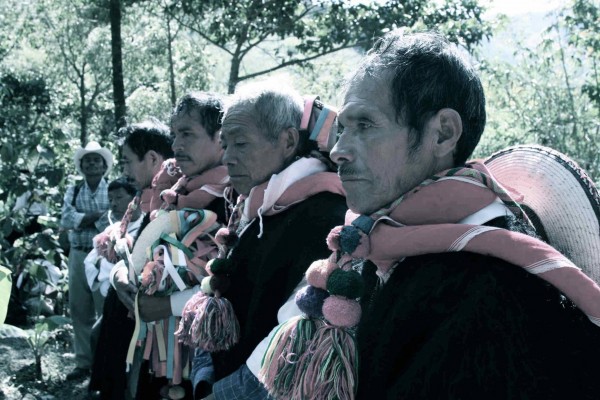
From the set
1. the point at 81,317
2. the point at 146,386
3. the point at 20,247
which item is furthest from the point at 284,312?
the point at 20,247

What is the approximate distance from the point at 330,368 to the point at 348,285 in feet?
0.61

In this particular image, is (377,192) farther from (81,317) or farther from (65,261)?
(65,261)

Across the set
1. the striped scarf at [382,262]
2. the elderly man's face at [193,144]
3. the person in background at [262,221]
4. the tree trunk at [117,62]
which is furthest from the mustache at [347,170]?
the tree trunk at [117,62]

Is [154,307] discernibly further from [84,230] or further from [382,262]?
[84,230]

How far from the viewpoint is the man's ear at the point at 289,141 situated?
2471mm

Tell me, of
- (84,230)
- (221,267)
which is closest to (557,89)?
(84,230)

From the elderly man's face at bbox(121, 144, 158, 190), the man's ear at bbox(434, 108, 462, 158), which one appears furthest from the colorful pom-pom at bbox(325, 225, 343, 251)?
the elderly man's face at bbox(121, 144, 158, 190)

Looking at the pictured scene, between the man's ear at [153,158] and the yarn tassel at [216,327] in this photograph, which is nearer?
the yarn tassel at [216,327]

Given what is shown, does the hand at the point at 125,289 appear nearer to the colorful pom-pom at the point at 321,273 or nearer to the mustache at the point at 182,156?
the mustache at the point at 182,156

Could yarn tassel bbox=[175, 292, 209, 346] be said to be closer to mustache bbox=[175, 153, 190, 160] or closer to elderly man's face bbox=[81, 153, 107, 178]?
mustache bbox=[175, 153, 190, 160]

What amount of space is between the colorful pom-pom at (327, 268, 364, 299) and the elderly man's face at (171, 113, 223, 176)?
1.77 metres

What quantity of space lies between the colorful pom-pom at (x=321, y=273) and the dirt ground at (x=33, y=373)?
4.22 metres

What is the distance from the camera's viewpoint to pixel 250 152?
247cm

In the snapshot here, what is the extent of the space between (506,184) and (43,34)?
21.1 metres
